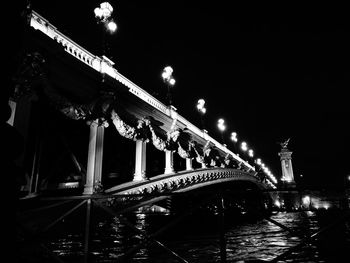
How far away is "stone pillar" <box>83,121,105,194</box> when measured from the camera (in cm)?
926

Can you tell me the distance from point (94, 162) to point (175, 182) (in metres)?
Answer: 6.84

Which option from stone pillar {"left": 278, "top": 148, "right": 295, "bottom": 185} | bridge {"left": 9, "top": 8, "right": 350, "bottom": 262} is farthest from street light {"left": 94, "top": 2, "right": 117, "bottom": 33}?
stone pillar {"left": 278, "top": 148, "right": 295, "bottom": 185}

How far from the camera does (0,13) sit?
1754 mm

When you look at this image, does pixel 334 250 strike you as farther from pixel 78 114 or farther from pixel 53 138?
pixel 53 138

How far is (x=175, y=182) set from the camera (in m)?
15.4

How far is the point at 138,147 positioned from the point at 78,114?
473 centimetres

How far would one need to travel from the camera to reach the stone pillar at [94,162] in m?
9.26

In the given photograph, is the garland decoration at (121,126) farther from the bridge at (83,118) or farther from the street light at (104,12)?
the street light at (104,12)

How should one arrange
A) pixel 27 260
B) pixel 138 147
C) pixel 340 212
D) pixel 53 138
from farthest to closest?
pixel 53 138 → pixel 138 147 → pixel 27 260 → pixel 340 212

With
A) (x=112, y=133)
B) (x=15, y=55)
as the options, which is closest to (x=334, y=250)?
(x=15, y=55)

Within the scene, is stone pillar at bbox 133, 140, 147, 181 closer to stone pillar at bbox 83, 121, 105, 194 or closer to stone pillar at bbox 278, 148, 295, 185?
stone pillar at bbox 83, 121, 105, 194

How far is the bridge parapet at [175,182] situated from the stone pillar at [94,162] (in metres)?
0.93

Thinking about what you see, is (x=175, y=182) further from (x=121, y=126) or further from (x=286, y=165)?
(x=286, y=165)

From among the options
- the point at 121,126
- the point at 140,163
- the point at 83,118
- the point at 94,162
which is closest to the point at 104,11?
the point at 121,126
